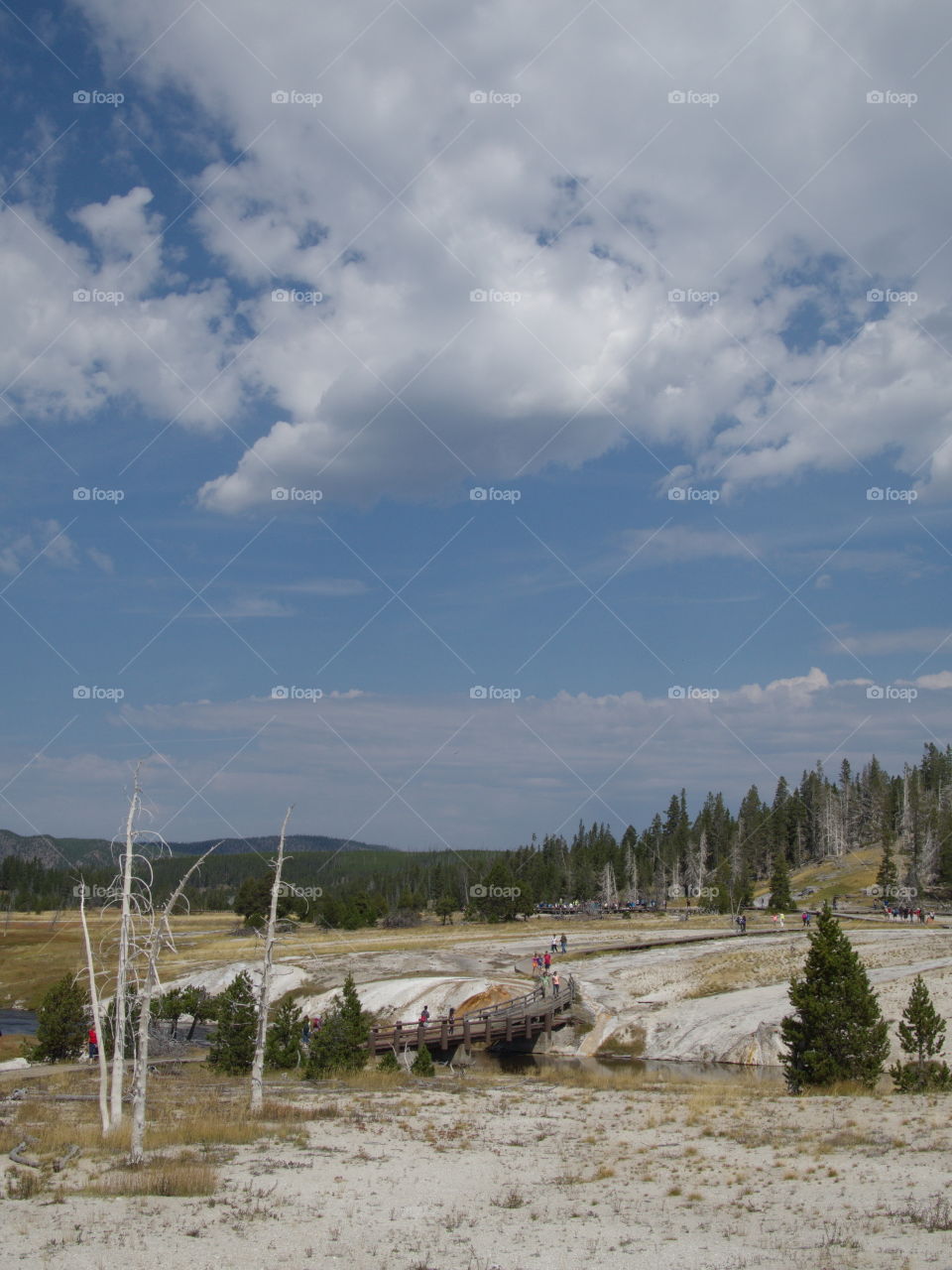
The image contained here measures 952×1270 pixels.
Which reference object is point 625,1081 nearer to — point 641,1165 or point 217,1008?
point 641,1165

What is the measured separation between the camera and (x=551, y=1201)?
17.3 m

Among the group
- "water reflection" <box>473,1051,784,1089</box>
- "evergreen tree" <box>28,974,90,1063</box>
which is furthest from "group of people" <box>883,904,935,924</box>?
"evergreen tree" <box>28,974,90,1063</box>

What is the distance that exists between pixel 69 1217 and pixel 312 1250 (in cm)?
442

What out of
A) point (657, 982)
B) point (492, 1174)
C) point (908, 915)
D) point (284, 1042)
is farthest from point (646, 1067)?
point (908, 915)

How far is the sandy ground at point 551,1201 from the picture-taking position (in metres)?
13.7

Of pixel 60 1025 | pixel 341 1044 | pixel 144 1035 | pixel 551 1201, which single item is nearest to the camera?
pixel 551 1201

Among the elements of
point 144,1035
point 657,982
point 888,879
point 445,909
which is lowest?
point 445,909

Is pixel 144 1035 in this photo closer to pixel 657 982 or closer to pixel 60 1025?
pixel 60 1025

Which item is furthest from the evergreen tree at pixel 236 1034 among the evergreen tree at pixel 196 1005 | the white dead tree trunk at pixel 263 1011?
the white dead tree trunk at pixel 263 1011

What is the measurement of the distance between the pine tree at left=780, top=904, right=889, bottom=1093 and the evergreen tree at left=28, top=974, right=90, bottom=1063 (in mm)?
27733

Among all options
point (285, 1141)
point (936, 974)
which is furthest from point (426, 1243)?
point (936, 974)

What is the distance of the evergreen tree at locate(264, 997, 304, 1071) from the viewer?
3784cm

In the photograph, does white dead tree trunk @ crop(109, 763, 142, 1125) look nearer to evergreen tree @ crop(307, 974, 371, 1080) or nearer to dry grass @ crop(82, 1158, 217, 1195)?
dry grass @ crop(82, 1158, 217, 1195)

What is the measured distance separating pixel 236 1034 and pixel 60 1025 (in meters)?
7.78
